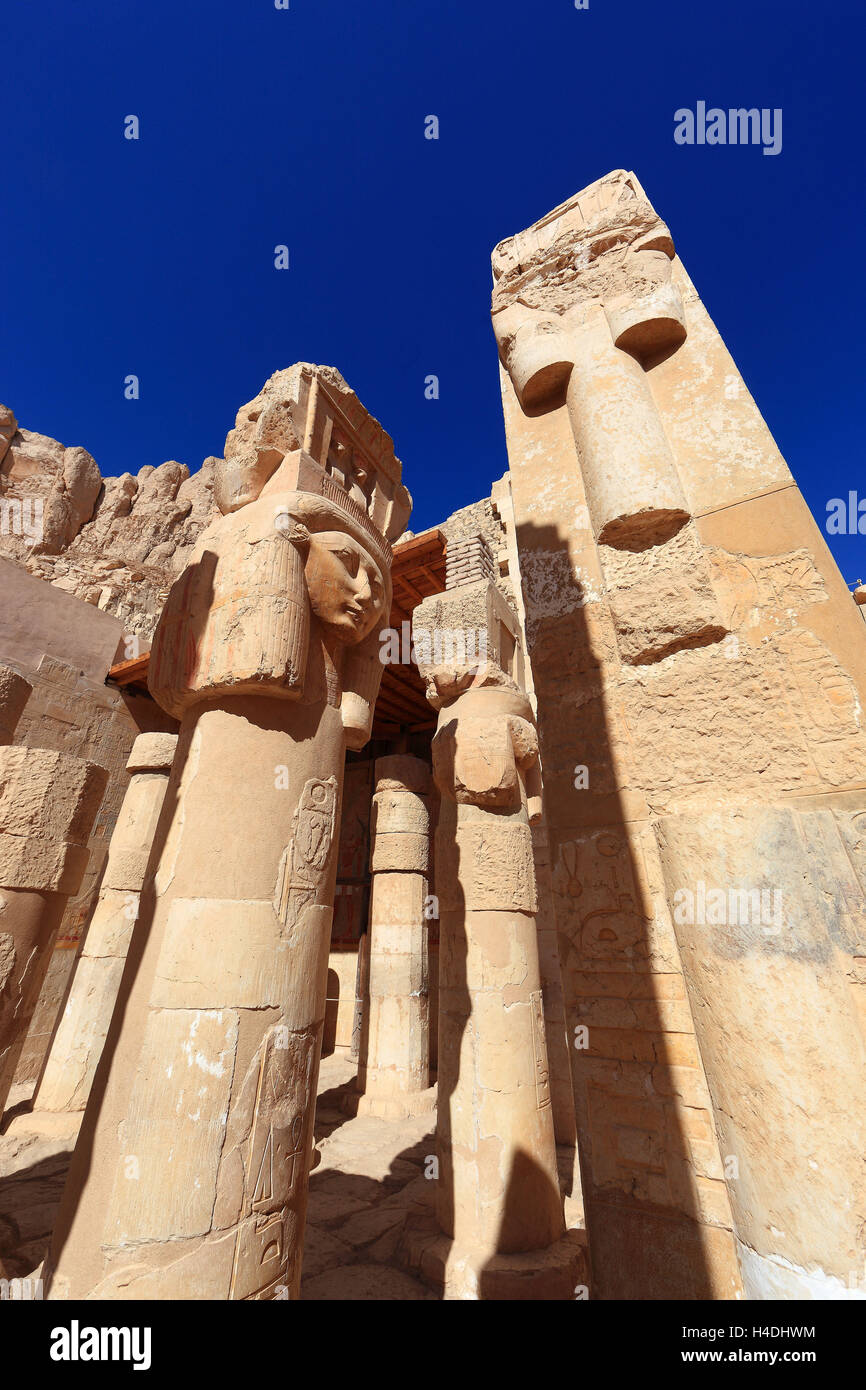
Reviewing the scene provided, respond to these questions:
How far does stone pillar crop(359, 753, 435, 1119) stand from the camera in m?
7.85

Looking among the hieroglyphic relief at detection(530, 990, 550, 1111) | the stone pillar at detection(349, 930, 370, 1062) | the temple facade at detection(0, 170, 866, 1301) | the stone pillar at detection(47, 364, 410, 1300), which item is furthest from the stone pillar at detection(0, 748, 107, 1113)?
the stone pillar at detection(349, 930, 370, 1062)

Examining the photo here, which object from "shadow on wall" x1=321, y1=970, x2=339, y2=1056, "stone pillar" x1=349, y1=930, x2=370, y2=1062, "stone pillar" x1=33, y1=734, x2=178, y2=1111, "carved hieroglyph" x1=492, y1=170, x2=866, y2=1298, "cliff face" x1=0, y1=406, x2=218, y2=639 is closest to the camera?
"carved hieroglyph" x1=492, y1=170, x2=866, y2=1298

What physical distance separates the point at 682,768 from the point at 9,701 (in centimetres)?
365

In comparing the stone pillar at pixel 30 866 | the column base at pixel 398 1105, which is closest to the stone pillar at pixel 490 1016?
the stone pillar at pixel 30 866

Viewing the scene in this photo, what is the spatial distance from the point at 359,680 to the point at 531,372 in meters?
1.79

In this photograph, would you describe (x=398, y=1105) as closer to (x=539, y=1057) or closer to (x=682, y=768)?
(x=539, y=1057)

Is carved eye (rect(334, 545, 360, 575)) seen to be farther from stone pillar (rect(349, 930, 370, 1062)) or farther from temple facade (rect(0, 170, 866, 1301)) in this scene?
stone pillar (rect(349, 930, 370, 1062))

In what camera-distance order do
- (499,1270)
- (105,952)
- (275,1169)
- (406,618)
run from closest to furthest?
(275,1169), (499,1270), (105,952), (406,618)

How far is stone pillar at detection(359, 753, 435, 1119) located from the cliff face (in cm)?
1195

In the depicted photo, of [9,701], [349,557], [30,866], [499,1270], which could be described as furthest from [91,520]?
[499,1270]

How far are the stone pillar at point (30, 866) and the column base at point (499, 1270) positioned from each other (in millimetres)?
2810

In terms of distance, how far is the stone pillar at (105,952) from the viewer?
21.1 ft

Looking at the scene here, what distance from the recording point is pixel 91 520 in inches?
821

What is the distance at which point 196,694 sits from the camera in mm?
2842
